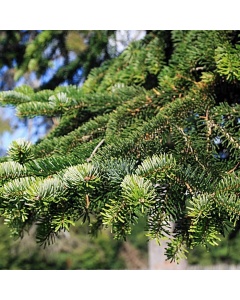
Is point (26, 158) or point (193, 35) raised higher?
point (193, 35)

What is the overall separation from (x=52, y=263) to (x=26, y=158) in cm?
726

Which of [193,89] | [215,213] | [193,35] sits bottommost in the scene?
[215,213]

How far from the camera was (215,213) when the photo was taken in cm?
54

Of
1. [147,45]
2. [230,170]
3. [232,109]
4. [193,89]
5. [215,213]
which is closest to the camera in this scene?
[215,213]

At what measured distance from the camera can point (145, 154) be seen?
69 cm

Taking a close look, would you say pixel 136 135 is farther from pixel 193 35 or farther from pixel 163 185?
pixel 193 35

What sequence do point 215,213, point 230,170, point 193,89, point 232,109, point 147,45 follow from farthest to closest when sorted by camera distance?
point 147,45, point 193,89, point 232,109, point 230,170, point 215,213

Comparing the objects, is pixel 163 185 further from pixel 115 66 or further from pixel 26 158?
pixel 115 66

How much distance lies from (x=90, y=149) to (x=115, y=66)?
590mm

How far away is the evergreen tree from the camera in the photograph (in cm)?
54

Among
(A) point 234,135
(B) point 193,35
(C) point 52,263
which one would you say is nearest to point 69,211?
(A) point 234,135

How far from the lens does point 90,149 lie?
28.8 inches

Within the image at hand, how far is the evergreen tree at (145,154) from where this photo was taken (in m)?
0.54

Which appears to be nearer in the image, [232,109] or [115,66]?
[232,109]
